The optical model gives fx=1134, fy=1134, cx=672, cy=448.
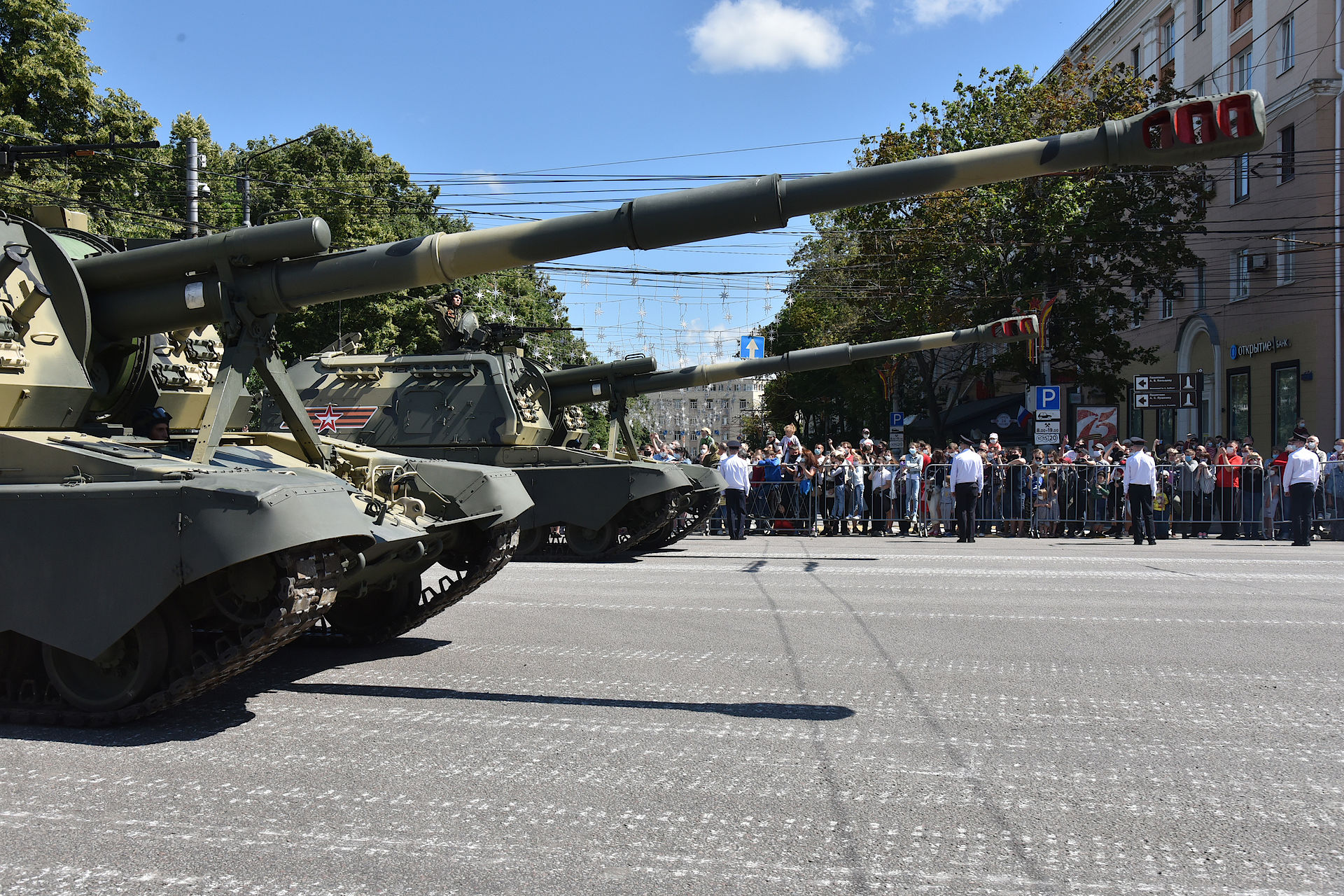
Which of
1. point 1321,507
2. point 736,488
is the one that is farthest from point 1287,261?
point 736,488

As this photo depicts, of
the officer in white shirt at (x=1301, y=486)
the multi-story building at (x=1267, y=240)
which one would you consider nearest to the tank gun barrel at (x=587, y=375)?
the officer in white shirt at (x=1301, y=486)

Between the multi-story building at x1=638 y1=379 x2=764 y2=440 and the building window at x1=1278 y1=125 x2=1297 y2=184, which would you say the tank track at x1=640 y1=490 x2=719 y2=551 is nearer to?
the building window at x1=1278 y1=125 x2=1297 y2=184

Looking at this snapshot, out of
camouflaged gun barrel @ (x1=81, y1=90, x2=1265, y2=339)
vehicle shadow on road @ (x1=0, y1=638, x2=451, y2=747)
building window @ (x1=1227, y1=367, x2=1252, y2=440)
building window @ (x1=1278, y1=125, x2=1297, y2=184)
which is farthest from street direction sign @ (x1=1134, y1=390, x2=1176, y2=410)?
vehicle shadow on road @ (x1=0, y1=638, x2=451, y2=747)

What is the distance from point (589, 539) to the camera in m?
14.8

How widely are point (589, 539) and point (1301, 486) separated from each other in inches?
425

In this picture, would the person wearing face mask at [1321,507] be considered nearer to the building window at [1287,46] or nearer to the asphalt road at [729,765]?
the asphalt road at [729,765]

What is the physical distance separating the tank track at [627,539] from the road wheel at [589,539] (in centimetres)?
5

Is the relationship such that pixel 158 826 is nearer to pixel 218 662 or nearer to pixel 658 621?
pixel 218 662

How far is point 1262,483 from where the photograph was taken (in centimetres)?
1873

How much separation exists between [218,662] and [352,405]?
9.08 meters

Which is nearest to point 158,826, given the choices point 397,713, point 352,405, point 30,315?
point 397,713

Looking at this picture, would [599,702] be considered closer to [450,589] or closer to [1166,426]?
[450,589]

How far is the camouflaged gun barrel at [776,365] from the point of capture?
14484mm

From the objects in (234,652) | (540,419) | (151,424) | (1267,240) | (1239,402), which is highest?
(1267,240)
